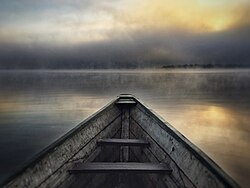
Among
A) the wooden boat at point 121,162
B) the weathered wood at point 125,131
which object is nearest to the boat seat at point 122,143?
the wooden boat at point 121,162

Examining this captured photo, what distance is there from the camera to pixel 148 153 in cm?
440

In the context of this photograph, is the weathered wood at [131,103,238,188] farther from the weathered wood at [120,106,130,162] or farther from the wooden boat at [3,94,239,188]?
the weathered wood at [120,106,130,162]

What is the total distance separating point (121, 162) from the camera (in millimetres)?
3816

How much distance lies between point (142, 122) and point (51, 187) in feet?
10.2

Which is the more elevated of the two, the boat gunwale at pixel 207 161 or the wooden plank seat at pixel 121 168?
the boat gunwale at pixel 207 161

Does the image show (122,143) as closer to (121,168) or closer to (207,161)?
(121,168)

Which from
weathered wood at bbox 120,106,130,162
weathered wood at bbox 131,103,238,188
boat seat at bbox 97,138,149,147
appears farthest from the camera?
weathered wood at bbox 120,106,130,162

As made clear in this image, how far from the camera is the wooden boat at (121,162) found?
2.56 m

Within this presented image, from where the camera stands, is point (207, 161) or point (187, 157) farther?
point (187, 157)

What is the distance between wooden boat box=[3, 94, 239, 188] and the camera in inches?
101

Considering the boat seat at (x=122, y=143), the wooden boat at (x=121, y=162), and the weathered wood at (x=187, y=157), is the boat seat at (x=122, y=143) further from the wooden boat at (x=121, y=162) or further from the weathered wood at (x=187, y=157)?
the weathered wood at (x=187, y=157)

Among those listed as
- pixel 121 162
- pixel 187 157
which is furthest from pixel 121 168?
pixel 187 157

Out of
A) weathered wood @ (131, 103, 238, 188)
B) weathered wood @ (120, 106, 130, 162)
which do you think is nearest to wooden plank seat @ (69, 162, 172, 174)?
weathered wood @ (131, 103, 238, 188)

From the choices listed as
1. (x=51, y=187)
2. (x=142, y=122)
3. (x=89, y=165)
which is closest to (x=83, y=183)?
(x=89, y=165)
